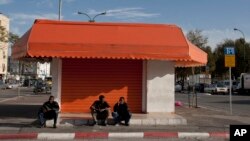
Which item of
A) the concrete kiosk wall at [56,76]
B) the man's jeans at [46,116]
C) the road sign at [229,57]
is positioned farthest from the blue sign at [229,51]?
the man's jeans at [46,116]

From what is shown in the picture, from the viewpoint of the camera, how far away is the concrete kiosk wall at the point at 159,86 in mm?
22344

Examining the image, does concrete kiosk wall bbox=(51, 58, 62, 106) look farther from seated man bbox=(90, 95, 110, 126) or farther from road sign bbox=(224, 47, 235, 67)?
road sign bbox=(224, 47, 235, 67)

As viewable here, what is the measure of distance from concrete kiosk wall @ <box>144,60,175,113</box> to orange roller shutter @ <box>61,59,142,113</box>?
516mm

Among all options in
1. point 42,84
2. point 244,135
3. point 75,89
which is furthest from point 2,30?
point 244,135

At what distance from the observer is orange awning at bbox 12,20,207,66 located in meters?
20.0

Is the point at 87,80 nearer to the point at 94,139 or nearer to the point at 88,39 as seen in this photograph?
the point at 88,39

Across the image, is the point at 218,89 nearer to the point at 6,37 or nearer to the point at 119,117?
the point at 6,37

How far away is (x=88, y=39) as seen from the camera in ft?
67.3

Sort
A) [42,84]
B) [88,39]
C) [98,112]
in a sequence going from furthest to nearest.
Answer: [42,84] → [88,39] → [98,112]

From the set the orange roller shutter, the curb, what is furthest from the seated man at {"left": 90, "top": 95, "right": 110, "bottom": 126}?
the orange roller shutter

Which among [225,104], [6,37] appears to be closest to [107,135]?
[225,104]

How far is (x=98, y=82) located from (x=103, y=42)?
8.50 feet

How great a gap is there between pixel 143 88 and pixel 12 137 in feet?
26.2

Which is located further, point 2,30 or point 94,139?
point 2,30
